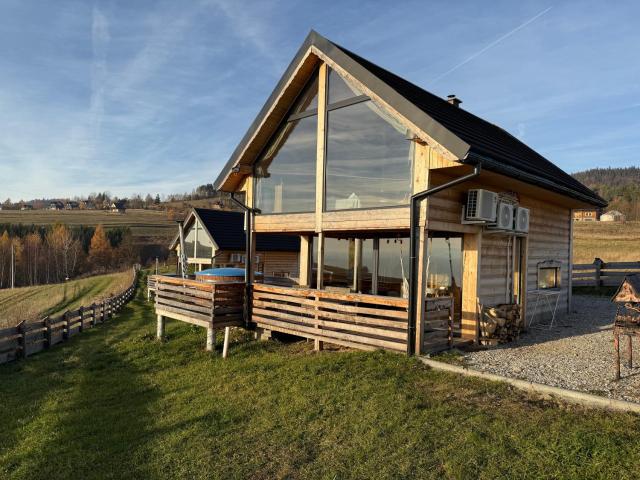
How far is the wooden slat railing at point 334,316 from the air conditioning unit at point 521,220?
10.9ft

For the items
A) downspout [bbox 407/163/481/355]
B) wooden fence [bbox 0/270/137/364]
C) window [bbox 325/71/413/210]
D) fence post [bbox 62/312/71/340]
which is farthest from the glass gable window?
downspout [bbox 407/163/481/355]

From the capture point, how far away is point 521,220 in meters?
10.3

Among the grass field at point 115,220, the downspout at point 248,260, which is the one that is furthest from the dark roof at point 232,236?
the grass field at point 115,220

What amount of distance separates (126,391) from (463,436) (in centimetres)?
637

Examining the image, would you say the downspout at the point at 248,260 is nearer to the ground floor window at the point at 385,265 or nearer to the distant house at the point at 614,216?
the ground floor window at the point at 385,265

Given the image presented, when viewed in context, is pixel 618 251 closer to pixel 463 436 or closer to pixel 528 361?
pixel 528 361

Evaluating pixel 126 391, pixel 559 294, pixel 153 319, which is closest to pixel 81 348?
pixel 153 319

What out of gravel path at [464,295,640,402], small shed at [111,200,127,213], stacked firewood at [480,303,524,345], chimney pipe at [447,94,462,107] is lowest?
gravel path at [464,295,640,402]

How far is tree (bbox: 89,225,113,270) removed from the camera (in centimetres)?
7394

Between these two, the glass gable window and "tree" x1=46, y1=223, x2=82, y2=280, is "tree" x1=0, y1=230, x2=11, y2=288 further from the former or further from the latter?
the glass gable window

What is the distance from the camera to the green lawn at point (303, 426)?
→ 188 inches

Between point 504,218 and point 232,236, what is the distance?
20047mm

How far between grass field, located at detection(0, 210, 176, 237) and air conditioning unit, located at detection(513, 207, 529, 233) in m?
84.9

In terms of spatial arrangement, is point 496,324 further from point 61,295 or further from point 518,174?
point 61,295
